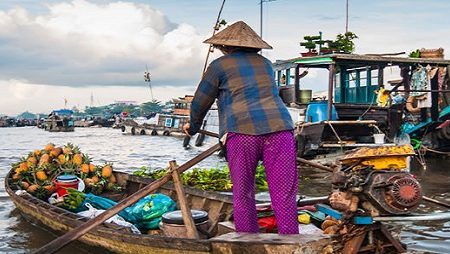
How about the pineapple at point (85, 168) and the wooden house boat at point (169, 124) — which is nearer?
the pineapple at point (85, 168)

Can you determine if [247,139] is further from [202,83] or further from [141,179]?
[141,179]

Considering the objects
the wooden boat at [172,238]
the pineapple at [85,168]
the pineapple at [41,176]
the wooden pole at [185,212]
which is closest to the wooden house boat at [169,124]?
the pineapple at [85,168]

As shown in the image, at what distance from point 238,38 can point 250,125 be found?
645 mm

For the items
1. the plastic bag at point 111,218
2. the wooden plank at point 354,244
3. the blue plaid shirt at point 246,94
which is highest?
the blue plaid shirt at point 246,94

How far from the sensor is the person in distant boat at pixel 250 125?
354 cm

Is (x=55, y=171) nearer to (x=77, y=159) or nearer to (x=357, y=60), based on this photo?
(x=77, y=159)

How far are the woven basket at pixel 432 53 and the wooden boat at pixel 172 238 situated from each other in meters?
9.92

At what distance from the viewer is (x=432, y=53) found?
14.3 m

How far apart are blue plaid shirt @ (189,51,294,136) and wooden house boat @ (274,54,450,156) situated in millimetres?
7443

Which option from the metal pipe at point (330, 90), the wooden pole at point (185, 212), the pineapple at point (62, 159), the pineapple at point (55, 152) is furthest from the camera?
the metal pipe at point (330, 90)

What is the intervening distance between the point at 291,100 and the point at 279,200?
1029cm

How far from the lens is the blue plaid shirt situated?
11.6ft

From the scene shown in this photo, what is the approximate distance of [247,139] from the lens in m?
3.54

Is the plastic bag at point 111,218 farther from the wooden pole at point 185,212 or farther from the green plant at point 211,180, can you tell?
the green plant at point 211,180
